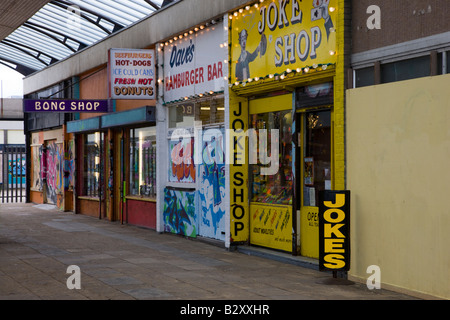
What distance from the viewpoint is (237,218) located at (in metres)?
13.1

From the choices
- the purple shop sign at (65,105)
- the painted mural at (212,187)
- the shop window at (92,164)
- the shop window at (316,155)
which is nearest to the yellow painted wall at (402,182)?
the shop window at (316,155)

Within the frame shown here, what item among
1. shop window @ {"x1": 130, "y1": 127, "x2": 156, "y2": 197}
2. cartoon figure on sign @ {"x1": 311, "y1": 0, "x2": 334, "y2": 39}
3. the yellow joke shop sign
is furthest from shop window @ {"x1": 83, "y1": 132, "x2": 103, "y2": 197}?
cartoon figure on sign @ {"x1": 311, "y1": 0, "x2": 334, "y2": 39}

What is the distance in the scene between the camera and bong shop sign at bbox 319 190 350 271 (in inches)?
365

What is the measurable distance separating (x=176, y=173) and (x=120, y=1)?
5.10m

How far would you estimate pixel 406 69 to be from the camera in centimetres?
891

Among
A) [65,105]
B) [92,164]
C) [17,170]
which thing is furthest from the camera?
[17,170]

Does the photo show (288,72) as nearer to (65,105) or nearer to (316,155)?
(316,155)

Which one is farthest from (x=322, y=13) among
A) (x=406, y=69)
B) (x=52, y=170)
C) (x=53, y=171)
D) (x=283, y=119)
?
(x=52, y=170)

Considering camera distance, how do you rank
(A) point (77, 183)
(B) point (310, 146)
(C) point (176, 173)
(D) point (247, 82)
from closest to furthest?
1. (B) point (310, 146)
2. (D) point (247, 82)
3. (C) point (176, 173)
4. (A) point (77, 183)

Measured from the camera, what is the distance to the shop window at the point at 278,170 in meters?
12.0

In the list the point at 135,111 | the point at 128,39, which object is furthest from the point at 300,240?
the point at 128,39

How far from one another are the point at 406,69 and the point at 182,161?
7662 mm
